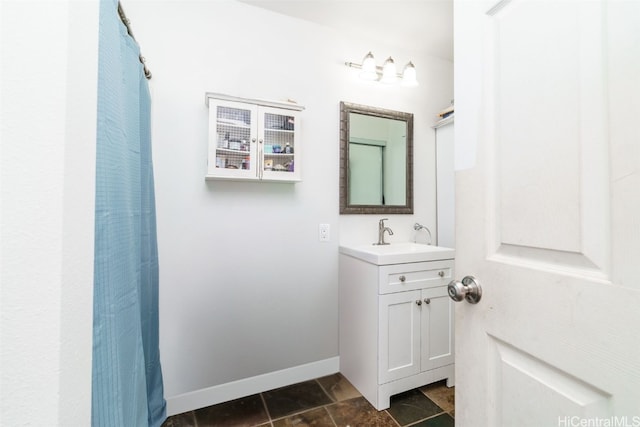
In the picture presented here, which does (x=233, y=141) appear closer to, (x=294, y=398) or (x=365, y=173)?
(x=365, y=173)

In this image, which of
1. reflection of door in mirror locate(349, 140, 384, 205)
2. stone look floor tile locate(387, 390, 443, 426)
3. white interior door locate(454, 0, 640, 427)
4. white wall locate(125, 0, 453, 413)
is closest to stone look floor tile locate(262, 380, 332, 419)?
white wall locate(125, 0, 453, 413)

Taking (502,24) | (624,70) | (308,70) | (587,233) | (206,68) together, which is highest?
(308,70)

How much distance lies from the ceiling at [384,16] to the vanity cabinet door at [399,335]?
6.06ft

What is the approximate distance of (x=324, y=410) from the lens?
155 cm

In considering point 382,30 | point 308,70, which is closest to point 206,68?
point 308,70

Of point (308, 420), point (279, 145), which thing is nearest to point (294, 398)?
point (308, 420)

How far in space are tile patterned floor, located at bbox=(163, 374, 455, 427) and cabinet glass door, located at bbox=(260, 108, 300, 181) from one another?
1.36 m

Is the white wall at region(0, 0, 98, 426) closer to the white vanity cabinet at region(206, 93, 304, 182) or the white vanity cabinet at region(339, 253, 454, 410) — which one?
the white vanity cabinet at region(206, 93, 304, 182)

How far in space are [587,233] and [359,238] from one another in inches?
62.7

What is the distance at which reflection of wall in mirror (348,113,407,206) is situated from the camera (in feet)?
6.70

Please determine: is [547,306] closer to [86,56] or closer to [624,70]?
[624,70]

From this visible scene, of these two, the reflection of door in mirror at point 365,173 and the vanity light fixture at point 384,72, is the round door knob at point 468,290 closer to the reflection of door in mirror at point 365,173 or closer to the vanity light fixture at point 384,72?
the reflection of door in mirror at point 365,173

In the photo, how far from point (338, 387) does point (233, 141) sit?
1698mm

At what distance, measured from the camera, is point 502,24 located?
63 cm
